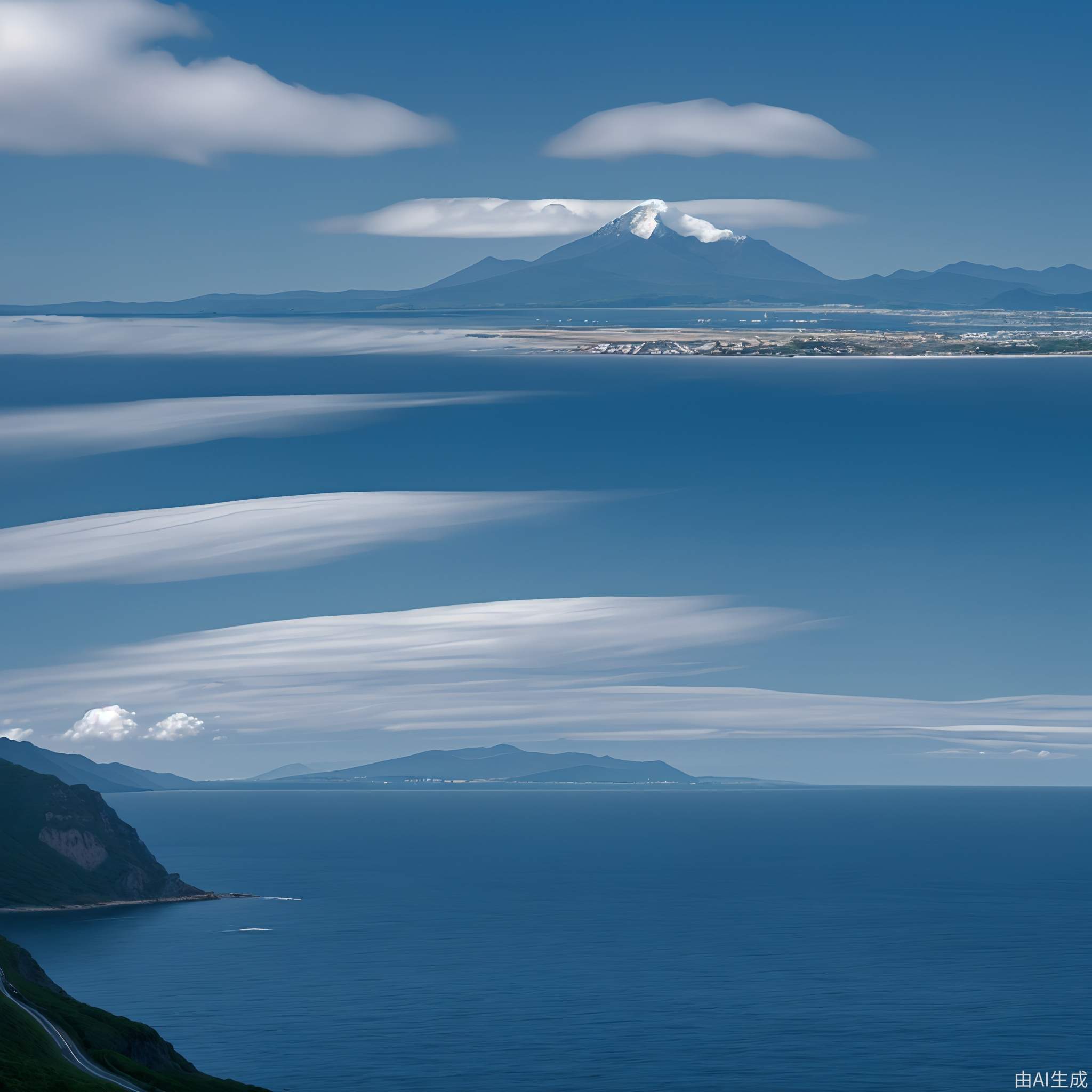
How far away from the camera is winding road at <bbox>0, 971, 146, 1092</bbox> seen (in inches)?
4250

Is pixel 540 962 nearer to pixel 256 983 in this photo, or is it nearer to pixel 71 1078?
pixel 256 983

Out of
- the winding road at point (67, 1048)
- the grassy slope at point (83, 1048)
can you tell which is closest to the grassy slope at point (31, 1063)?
the grassy slope at point (83, 1048)

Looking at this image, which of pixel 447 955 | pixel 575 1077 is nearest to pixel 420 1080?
pixel 575 1077

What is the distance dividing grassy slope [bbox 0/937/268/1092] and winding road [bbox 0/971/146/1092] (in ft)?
2.56

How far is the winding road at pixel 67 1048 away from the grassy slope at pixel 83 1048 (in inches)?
30.7

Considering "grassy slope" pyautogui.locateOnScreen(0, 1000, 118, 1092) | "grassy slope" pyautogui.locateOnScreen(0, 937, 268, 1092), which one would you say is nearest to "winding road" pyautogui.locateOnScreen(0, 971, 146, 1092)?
"grassy slope" pyautogui.locateOnScreen(0, 937, 268, 1092)

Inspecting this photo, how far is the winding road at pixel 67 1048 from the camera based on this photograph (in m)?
108

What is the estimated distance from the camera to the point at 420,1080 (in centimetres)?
12050

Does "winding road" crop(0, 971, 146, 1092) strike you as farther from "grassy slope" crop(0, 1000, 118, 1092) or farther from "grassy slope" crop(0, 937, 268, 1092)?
"grassy slope" crop(0, 1000, 118, 1092)

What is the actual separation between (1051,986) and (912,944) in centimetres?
3762

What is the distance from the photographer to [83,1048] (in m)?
120

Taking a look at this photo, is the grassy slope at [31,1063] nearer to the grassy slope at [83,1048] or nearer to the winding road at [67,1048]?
the grassy slope at [83,1048]

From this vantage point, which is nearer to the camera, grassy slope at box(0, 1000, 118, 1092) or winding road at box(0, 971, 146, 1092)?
grassy slope at box(0, 1000, 118, 1092)

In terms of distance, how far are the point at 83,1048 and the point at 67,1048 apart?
203cm
